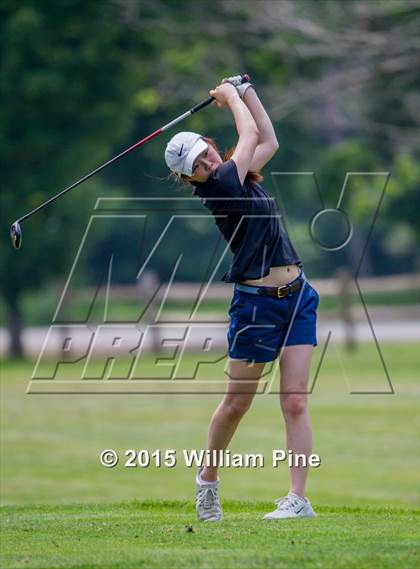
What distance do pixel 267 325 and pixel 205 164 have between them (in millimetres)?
902

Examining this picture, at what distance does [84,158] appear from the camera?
30.4m

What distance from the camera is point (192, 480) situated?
565 inches

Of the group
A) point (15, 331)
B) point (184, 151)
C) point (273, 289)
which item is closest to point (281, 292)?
point (273, 289)

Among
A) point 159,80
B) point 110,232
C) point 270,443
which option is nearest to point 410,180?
point 159,80

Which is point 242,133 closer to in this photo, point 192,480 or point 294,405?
point 294,405

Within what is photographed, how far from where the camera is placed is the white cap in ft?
23.2

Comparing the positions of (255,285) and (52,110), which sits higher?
(255,285)

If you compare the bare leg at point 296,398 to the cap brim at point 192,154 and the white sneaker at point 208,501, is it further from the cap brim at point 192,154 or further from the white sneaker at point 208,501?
the cap brim at point 192,154

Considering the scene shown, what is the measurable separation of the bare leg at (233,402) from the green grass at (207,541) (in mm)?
432

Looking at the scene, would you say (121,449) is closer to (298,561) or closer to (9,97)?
(298,561)

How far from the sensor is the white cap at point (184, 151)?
279 inches

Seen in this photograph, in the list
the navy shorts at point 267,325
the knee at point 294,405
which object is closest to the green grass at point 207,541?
the knee at point 294,405

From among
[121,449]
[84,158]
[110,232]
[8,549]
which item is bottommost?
[110,232]

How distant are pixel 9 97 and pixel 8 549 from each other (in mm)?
23210
